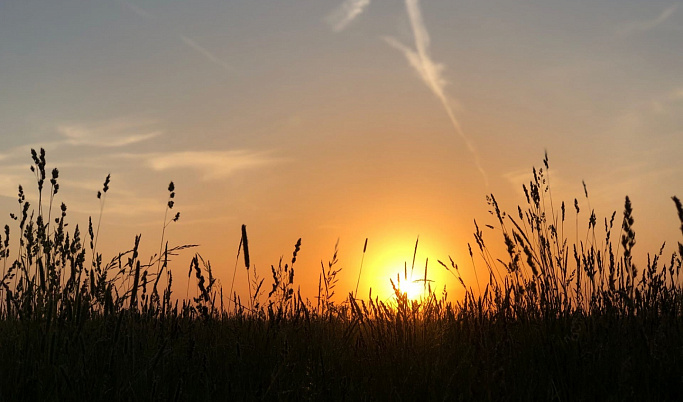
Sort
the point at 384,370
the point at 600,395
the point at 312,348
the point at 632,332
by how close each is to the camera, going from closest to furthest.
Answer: the point at 600,395
the point at 384,370
the point at 632,332
the point at 312,348

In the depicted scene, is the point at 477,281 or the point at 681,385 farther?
the point at 477,281

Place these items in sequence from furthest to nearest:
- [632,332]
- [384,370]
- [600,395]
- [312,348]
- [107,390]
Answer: [312,348] < [632,332] < [384,370] < [600,395] < [107,390]

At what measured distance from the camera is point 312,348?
4.02 metres

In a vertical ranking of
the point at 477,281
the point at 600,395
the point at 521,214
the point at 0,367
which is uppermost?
the point at 521,214

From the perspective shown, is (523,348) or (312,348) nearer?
(523,348)

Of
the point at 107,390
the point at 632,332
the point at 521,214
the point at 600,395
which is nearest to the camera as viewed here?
the point at 107,390

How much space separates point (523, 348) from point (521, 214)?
1.21 meters

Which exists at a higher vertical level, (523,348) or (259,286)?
(259,286)

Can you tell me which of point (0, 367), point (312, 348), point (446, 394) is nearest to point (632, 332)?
point (446, 394)

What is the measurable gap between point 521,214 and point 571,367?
5.18ft

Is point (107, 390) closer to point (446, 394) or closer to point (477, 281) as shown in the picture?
point (446, 394)

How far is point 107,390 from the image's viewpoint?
2.83 m

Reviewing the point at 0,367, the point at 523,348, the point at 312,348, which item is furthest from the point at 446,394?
the point at 0,367

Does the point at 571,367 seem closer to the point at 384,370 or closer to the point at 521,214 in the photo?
the point at 384,370
